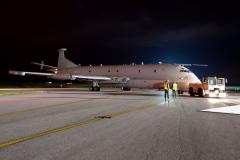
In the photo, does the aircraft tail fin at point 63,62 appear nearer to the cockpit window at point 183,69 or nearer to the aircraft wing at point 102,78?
the aircraft wing at point 102,78

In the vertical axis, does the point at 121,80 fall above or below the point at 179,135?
above

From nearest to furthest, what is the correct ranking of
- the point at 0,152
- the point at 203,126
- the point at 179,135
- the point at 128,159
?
the point at 128,159, the point at 0,152, the point at 179,135, the point at 203,126

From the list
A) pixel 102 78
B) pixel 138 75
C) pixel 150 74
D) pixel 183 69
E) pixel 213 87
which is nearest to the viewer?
pixel 213 87

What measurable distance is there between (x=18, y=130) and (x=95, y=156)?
385 centimetres

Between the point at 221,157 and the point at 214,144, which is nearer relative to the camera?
the point at 221,157

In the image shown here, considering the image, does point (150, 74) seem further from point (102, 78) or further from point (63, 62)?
point (63, 62)

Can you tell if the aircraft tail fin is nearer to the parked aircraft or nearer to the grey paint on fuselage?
the parked aircraft

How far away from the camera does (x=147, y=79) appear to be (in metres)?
37.4

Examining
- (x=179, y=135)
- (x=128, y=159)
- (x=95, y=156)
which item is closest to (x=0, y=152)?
(x=95, y=156)

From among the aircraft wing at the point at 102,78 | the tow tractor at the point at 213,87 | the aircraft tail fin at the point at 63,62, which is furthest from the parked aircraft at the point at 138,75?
the aircraft tail fin at the point at 63,62

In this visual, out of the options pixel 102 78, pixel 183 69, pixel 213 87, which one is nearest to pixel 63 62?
pixel 102 78

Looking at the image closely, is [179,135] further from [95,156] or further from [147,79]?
[147,79]

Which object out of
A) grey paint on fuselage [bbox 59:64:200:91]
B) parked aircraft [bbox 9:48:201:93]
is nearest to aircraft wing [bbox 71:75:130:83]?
parked aircraft [bbox 9:48:201:93]

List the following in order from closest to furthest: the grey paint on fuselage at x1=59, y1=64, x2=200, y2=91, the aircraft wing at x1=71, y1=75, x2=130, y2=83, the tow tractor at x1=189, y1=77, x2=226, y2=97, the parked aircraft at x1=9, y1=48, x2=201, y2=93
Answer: the tow tractor at x1=189, y1=77, x2=226, y2=97 < the grey paint on fuselage at x1=59, y1=64, x2=200, y2=91 < the parked aircraft at x1=9, y1=48, x2=201, y2=93 < the aircraft wing at x1=71, y1=75, x2=130, y2=83
